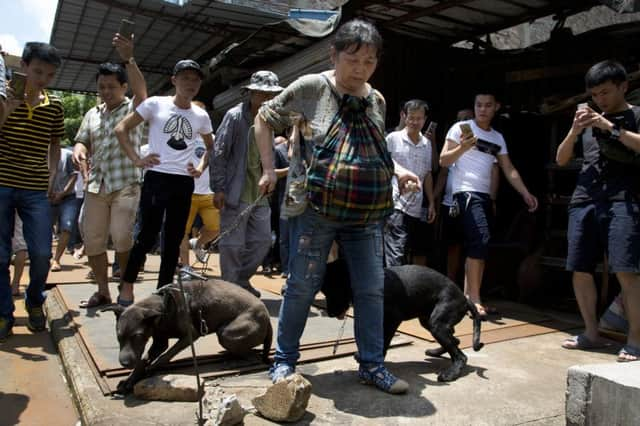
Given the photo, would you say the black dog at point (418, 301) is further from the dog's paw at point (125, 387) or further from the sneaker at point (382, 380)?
the dog's paw at point (125, 387)

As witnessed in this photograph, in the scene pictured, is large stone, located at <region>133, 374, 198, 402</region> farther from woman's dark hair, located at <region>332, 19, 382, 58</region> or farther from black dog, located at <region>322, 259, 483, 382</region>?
woman's dark hair, located at <region>332, 19, 382, 58</region>

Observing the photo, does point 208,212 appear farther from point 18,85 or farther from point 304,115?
point 304,115

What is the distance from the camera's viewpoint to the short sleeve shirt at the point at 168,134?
4340mm

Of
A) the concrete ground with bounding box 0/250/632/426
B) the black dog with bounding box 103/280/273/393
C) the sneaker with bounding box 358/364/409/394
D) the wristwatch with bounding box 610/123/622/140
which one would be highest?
the wristwatch with bounding box 610/123/622/140

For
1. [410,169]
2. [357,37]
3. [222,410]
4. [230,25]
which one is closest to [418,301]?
[222,410]

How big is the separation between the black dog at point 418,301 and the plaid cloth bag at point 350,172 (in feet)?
1.66

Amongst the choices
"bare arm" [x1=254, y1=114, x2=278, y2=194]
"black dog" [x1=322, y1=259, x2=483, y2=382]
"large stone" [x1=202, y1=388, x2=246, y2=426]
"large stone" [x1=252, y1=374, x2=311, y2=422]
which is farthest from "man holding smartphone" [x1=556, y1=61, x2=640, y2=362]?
"large stone" [x1=202, y1=388, x2=246, y2=426]

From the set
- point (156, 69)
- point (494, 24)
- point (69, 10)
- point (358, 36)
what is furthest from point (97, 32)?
point (358, 36)

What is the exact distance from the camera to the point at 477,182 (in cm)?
495

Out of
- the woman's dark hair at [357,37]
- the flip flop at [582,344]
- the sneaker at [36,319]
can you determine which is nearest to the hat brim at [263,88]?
the woman's dark hair at [357,37]

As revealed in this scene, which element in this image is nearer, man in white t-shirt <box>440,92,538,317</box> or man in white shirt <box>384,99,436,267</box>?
man in white t-shirt <box>440,92,538,317</box>

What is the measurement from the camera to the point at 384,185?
288 cm

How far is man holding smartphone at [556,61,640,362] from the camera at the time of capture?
372cm

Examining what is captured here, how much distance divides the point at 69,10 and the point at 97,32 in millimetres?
902
